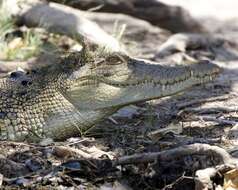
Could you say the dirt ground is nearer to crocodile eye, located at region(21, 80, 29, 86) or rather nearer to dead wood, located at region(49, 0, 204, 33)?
crocodile eye, located at region(21, 80, 29, 86)

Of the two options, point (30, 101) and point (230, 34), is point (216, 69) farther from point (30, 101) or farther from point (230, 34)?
point (230, 34)

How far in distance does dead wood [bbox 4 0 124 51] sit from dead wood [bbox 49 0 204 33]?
0.38 meters

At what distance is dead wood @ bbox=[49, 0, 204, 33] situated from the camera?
345 inches

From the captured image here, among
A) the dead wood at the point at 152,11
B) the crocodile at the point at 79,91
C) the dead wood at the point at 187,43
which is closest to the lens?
the crocodile at the point at 79,91

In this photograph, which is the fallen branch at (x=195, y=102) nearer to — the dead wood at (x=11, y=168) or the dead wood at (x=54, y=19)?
the dead wood at (x=54, y=19)

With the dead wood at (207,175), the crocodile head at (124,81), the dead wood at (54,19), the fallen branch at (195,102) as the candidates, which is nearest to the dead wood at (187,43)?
the dead wood at (54,19)

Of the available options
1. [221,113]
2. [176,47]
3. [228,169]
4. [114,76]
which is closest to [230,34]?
[176,47]

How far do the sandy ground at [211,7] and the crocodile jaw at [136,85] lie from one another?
388cm

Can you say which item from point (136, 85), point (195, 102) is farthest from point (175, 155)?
point (195, 102)

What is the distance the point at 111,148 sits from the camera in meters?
4.69

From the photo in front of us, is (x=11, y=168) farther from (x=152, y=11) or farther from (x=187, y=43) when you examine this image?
(x=152, y=11)

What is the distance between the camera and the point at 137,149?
4520 mm

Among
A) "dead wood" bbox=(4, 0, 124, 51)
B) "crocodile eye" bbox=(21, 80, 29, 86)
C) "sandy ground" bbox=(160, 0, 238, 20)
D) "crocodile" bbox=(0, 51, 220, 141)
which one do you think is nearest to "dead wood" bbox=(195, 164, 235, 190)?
"crocodile" bbox=(0, 51, 220, 141)

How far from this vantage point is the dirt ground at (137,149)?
13.2 feet
